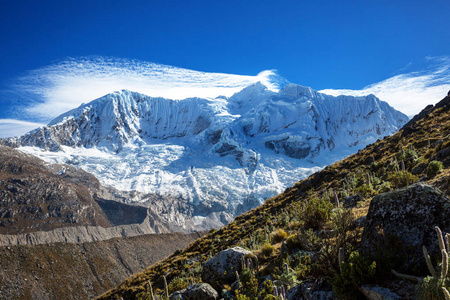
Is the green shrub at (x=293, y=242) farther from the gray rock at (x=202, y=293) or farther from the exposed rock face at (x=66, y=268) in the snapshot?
the exposed rock face at (x=66, y=268)

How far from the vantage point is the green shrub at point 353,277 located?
22.6 ft

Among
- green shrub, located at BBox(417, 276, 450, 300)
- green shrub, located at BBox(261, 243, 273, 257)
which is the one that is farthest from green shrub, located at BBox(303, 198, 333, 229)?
green shrub, located at BBox(417, 276, 450, 300)

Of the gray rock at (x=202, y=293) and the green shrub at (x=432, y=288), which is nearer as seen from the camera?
the green shrub at (x=432, y=288)

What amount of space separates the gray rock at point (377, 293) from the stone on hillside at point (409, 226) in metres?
0.65

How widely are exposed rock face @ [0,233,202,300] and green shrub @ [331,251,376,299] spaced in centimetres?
10855

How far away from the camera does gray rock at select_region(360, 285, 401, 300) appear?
20.9ft

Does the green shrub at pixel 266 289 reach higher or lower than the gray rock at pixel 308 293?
lower

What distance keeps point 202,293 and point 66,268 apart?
376 ft

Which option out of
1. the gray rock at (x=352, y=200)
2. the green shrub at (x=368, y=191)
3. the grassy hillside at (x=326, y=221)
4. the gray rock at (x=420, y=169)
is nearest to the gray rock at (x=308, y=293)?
the grassy hillside at (x=326, y=221)

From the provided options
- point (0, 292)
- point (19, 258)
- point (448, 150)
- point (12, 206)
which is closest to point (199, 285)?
point (448, 150)

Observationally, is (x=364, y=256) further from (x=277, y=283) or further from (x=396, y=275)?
(x=277, y=283)

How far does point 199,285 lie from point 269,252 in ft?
10.5

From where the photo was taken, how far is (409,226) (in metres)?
7.11

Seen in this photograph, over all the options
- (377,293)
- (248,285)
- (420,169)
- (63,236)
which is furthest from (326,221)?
(63,236)
